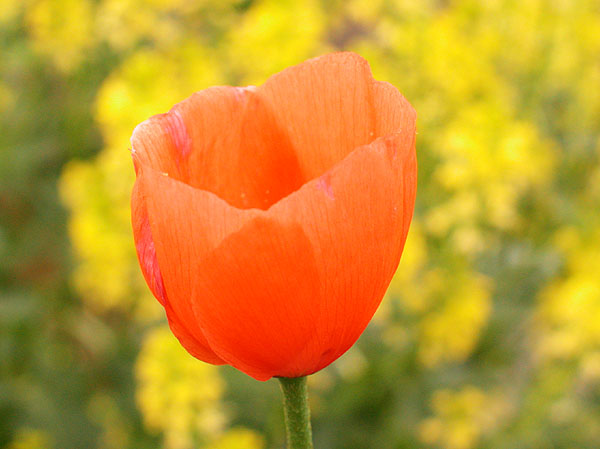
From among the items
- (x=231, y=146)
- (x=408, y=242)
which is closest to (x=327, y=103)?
(x=231, y=146)

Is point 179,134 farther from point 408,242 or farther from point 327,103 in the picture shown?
point 408,242

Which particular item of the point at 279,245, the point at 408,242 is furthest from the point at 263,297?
the point at 408,242

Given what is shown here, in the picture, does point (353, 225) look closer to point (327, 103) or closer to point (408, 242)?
point (327, 103)

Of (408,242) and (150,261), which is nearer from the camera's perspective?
(150,261)

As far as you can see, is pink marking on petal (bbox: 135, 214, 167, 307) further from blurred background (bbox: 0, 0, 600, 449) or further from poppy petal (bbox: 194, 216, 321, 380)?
blurred background (bbox: 0, 0, 600, 449)

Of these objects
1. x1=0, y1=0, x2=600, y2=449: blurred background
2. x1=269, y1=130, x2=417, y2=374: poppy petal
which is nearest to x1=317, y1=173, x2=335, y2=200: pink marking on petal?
x1=269, y1=130, x2=417, y2=374: poppy petal

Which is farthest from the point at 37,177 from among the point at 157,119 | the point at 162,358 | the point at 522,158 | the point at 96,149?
the point at 157,119

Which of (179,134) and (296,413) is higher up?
→ (179,134)
